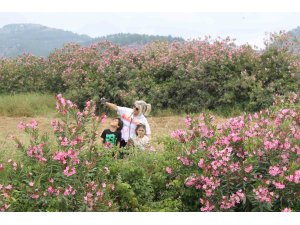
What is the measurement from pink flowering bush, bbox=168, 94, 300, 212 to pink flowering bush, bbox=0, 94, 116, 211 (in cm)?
85

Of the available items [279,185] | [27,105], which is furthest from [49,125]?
[279,185]

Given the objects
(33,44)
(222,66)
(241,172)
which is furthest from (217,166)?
(33,44)

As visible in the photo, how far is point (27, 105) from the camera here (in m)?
15.0

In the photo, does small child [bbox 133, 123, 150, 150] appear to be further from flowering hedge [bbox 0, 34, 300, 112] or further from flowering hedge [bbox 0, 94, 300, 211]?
flowering hedge [bbox 0, 34, 300, 112]

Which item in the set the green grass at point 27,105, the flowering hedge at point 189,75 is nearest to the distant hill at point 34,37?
the green grass at point 27,105

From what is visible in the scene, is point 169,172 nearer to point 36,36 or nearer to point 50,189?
point 50,189

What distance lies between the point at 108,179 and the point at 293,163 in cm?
181

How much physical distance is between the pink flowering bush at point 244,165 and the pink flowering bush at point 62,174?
2.78 feet

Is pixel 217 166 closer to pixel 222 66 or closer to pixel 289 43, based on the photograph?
pixel 222 66

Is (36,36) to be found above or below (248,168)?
above

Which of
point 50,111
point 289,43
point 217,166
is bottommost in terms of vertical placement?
point 50,111

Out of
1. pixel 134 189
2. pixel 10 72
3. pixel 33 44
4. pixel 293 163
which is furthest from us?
pixel 33 44

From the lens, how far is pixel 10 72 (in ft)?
56.6

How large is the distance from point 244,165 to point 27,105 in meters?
10.8
